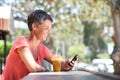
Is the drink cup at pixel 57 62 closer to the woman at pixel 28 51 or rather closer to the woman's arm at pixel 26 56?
the woman at pixel 28 51

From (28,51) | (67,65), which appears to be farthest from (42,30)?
(67,65)

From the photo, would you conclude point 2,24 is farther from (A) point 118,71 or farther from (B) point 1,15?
(A) point 118,71

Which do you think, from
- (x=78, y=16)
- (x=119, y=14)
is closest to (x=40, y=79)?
(x=119, y=14)

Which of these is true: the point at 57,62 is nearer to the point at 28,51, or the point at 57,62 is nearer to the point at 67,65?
the point at 67,65

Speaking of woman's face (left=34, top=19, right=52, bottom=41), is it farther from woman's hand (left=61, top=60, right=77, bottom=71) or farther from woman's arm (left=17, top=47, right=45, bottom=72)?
woman's hand (left=61, top=60, right=77, bottom=71)

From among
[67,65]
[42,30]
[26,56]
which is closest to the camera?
[26,56]

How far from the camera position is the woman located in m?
2.19

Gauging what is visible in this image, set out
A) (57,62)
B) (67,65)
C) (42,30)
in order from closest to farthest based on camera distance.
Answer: (42,30) → (57,62) → (67,65)

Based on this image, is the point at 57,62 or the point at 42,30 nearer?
the point at 42,30

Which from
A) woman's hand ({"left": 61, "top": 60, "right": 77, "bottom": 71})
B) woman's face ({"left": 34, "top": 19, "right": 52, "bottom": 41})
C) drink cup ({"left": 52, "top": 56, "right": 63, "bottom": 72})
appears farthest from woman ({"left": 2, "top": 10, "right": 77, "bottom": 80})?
woman's hand ({"left": 61, "top": 60, "right": 77, "bottom": 71})

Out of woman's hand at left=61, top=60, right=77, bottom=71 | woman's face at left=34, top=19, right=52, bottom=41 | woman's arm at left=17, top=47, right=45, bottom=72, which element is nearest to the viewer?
woman's arm at left=17, top=47, right=45, bottom=72

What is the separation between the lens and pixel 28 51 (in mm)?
2178

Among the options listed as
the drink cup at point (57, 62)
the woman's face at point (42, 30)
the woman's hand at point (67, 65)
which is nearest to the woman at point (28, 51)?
the woman's face at point (42, 30)

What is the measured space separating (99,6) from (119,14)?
8.81 m
